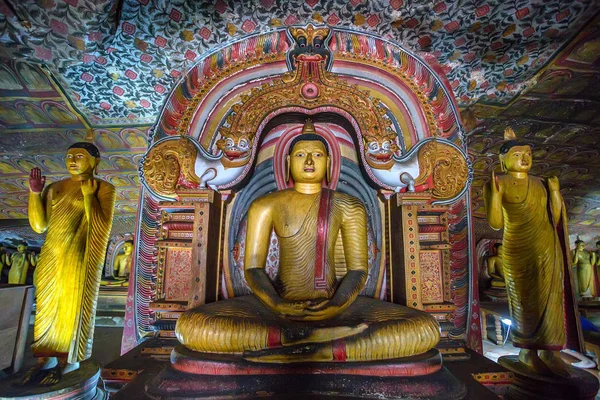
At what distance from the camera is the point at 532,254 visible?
331 cm

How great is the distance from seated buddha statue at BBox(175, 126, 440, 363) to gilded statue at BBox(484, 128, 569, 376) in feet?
4.44

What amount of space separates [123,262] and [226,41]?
8836mm

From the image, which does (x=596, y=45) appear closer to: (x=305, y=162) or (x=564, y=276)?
(x=564, y=276)

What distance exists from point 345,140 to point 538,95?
3431 millimetres

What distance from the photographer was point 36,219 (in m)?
3.33

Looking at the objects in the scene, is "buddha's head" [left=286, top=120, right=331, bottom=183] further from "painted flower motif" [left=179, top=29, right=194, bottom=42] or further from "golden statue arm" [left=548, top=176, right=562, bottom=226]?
"golden statue arm" [left=548, top=176, right=562, bottom=226]

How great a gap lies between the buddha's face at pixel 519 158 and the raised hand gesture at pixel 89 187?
14.4ft

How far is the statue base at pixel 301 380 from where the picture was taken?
2.21m

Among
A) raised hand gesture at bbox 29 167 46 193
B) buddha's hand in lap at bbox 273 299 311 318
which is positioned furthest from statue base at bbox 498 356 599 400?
raised hand gesture at bbox 29 167 46 193

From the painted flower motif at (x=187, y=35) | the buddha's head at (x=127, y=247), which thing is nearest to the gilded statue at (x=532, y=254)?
the painted flower motif at (x=187, y=35)

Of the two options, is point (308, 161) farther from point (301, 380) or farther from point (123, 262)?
point (123, 262)

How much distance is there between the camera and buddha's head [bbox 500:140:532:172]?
343 centimetres

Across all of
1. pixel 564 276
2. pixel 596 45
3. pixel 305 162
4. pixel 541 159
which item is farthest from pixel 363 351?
pixel 541 159

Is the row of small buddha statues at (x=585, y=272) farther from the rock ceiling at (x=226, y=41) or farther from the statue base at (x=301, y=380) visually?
the statue base at (x=301, y=380)
